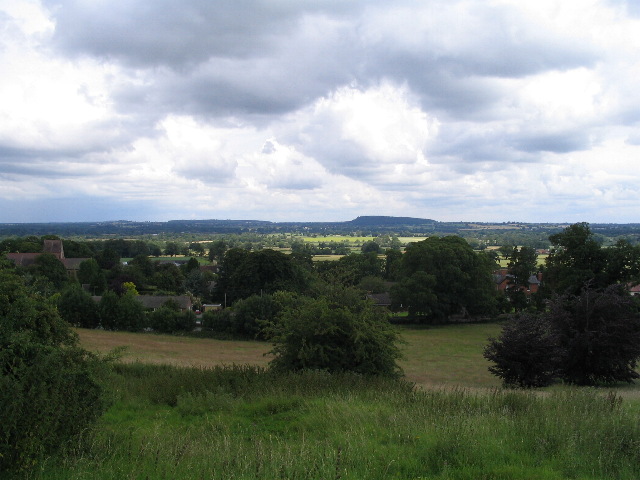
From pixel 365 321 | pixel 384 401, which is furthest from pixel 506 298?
pixel 384 401

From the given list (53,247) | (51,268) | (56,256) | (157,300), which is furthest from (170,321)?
(53,247)

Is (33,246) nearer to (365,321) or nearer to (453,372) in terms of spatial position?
(453,372)

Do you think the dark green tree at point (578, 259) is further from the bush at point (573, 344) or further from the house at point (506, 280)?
the house at point (506, 280)

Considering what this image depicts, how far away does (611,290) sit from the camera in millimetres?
21844

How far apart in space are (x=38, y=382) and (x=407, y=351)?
A: 105ft

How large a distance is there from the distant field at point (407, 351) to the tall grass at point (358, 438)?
47.3 ft

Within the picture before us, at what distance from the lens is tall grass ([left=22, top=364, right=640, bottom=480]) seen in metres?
5.80

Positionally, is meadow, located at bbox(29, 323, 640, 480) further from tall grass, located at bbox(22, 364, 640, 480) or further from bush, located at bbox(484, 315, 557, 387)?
bush, located at bbox(484, 315, 557, 387)

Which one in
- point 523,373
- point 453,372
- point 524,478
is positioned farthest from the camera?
point 453,372

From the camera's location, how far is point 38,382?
20.1 ft

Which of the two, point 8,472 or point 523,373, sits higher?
point 8,472

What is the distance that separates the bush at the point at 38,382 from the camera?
225 inches

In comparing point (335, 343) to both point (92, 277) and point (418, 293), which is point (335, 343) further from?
point (92, 277)

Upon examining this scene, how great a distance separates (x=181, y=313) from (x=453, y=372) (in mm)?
27174
